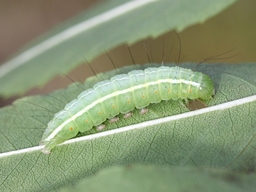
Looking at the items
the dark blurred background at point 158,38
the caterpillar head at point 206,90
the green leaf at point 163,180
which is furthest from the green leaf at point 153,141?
the dark blurred background at point 158,38

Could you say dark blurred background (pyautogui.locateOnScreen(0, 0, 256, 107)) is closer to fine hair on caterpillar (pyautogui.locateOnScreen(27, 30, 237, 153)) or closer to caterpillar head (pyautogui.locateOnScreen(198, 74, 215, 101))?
fine hair on caterpillar (pyautogui.locateOnScreen(27, 30, 237, 153))

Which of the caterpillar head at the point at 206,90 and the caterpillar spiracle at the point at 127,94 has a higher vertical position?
the caterpillar spiracle at the point at 127,94

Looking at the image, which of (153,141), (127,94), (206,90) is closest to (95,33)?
(127,94)

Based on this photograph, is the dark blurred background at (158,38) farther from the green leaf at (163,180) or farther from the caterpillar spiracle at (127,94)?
the green leaf at (163,180)

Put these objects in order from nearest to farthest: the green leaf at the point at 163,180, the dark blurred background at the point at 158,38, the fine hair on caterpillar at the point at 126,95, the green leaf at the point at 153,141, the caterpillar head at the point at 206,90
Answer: the green leaf at the point at 163,180
the green leaf at the point at 153,141
the caterpillar head at the point at 206,90
the fine hair on caterpillar at the point at 126,95
the dark blurred background at the point at 158,38

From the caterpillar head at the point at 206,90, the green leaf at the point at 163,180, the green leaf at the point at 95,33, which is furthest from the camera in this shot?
the green leaf at the point at 95,33

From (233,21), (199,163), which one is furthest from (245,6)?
(199,163)

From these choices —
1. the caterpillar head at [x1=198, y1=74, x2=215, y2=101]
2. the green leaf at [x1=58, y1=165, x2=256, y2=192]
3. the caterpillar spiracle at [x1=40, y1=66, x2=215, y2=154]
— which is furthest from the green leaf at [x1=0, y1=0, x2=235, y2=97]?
the green leaf at [x1=58, y1=165, x2=256, y2=192]

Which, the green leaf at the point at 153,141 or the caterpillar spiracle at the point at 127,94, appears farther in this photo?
the caterpillar spiracle at the point at 127,94
